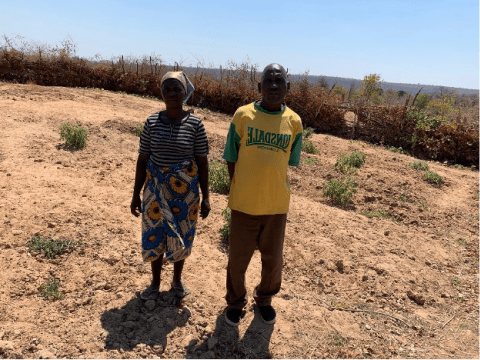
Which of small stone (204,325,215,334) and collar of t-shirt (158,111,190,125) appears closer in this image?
collar of t-shirt (158,111,190,125)

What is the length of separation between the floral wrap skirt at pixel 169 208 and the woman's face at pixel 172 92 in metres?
0.39

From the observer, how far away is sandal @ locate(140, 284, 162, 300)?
2506mm

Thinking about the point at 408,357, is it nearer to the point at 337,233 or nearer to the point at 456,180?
the point at 337,233

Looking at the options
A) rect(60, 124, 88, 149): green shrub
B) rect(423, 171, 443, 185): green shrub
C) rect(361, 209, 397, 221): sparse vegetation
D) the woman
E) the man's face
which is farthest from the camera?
rect(423, 171, 443, 185): green shrub

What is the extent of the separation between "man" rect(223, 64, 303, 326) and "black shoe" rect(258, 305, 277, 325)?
0.51 meters

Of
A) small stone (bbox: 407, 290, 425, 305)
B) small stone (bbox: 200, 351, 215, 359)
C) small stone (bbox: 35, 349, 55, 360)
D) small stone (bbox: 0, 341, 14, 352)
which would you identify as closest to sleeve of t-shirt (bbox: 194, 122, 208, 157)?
small stone (bbox: 200, 351, 215, 359)

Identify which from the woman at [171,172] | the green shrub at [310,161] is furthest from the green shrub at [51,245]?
the green shrub at [310,161]

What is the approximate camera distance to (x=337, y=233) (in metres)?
4.09

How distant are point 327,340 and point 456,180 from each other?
21.4 feet

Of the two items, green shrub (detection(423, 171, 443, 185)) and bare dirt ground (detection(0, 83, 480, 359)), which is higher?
green shrub (detection(423, 171, 443, 185))

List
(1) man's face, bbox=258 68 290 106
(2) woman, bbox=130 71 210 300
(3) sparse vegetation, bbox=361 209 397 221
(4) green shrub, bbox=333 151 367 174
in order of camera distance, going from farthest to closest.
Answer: (4) green shrub, bbox=333 151 367 174, (3) sparse vegetation, bbox=361 209 397 221, (2) woman, bbox=130 71 210 300, (1) man's face, bbox=258 68 290 106

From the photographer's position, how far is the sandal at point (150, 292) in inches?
98.7

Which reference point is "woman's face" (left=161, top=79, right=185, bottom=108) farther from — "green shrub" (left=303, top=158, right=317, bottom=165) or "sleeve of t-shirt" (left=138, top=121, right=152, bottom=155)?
"green shrub" (left=303, top=158, right=317, bottom=165)

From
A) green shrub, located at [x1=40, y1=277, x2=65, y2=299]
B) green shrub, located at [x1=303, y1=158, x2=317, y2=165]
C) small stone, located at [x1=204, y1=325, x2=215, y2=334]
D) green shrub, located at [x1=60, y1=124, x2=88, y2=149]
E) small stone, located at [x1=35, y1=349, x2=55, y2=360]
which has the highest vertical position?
green shrub, located at [x1=60, y1=124, x2=88, y2=149]
